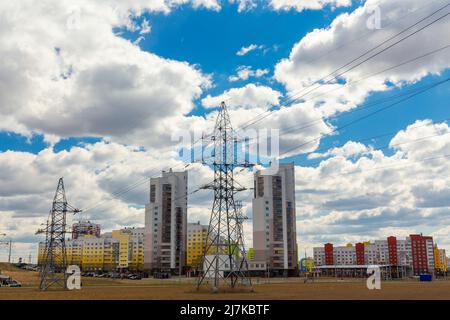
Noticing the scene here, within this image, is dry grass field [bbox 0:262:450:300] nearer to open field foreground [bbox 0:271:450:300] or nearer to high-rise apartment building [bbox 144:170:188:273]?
open field foreground [bbox 0:271:450:300]

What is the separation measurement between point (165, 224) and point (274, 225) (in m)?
41.5

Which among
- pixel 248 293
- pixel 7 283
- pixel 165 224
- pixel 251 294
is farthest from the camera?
pixel 165 224

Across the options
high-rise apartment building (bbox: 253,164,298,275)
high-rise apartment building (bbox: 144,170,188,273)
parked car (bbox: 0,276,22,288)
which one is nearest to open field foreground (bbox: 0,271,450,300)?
parked car (bbox: 0,276,22,288)

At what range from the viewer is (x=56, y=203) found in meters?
73.4

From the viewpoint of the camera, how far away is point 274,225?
15825cm

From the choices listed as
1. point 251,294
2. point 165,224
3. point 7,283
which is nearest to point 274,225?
point 165,224

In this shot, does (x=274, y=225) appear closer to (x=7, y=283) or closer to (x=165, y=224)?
(x=165, y=224)

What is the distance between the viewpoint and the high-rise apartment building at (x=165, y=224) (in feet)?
567

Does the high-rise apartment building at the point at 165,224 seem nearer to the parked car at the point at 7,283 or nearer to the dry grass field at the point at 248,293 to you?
the parked car at the point at 7,283

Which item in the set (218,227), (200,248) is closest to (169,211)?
(200,248)

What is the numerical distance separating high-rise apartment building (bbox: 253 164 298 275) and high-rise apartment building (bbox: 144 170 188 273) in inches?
1211

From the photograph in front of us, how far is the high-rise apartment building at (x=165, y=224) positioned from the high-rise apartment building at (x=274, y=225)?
30748 mm

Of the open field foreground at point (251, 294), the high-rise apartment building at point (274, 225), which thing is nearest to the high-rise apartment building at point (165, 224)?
the high-rise apartment building at point (274, 225)
